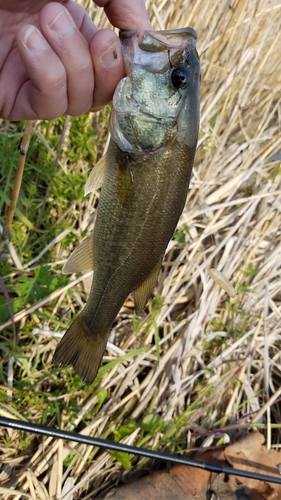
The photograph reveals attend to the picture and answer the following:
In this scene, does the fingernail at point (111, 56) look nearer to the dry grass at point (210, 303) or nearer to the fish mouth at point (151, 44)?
the fish mouth at point (151, 44)

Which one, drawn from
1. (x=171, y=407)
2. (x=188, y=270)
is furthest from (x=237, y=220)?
(x=171, y=407)

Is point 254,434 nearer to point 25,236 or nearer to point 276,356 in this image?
point 276,356

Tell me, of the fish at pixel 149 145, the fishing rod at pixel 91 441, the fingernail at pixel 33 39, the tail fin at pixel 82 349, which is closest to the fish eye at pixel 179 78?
the fish at pixel 149 145

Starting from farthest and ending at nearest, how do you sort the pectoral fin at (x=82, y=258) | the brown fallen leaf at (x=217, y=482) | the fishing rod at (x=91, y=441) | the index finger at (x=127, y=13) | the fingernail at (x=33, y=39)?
1. the brown fallen leaf at (x=217, y=482)
2. the fishing rod at (x=91, y=441)
3. the pectoral fin at (x=82, y=258)
4. the index finger at (x=127, y=13)
5. the fingernail at (x=33, y=39)

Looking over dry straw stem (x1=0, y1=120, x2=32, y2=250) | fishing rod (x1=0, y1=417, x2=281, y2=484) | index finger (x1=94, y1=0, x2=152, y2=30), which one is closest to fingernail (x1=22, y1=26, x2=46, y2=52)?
index finger (x1=94, y1=0, x2=152, y2=30)

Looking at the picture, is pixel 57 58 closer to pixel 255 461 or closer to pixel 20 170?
pixel 20 170

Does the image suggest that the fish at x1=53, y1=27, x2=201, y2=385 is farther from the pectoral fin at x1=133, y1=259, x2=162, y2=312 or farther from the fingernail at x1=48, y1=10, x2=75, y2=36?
the fingernail at x1=48, y1=10, x2=75, y2=36

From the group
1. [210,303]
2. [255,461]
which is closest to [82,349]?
[210,303]
